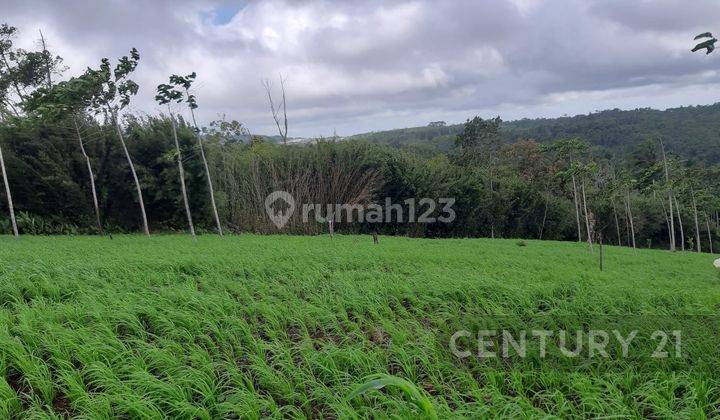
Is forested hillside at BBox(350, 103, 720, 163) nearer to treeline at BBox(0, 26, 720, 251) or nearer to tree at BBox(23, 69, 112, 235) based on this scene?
treeline at BBox(0, 26, 720, 251)

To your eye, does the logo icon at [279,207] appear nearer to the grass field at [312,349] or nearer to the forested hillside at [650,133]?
the grass field at [312,349]

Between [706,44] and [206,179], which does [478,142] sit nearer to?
[206,179]

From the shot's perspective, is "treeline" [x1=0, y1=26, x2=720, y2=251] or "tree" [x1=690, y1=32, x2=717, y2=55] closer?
"tree" [x1=690, y1=32, x2=717, y2=55]

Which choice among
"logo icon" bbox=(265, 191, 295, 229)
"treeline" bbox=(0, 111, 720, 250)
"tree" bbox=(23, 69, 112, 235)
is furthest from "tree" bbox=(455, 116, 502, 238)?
"tree" bbox=(23, 69, 112, 235)

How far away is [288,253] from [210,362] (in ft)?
16.2

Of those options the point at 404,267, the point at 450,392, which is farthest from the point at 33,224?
the point at 450,392

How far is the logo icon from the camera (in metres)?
19.1

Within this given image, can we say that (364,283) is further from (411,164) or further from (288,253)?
(411,164)

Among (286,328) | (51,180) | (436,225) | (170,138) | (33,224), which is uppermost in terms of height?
(170,138)

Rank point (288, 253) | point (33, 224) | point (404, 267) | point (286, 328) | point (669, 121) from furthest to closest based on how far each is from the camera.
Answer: point (669, 121) < point (33, 224) < point (288, 253) < point (404, 267) < point (286, 328)

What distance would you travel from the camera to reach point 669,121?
7444 cm

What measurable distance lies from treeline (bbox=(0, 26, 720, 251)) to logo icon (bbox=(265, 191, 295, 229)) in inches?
7.6

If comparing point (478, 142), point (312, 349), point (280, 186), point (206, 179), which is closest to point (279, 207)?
point (280, 186)

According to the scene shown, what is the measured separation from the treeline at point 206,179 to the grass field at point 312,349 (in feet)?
24.4
